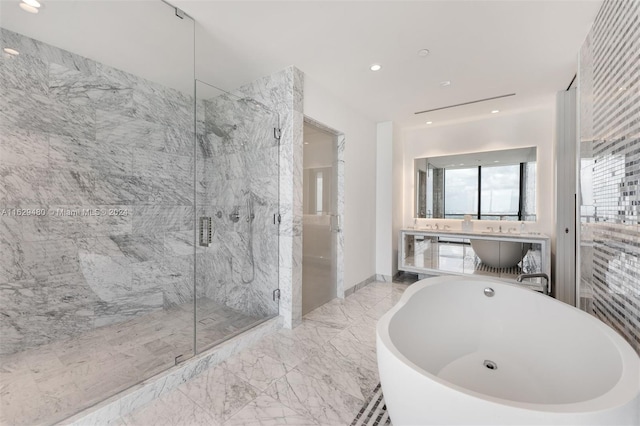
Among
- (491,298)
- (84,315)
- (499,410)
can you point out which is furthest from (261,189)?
(499,410)

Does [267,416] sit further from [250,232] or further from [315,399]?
[250,232]

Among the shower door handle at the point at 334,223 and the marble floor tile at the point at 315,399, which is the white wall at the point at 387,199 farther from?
the marble floor tile at the point at 315,399

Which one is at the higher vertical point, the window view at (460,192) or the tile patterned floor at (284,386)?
the window view at (460,192)

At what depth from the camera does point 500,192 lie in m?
4.23

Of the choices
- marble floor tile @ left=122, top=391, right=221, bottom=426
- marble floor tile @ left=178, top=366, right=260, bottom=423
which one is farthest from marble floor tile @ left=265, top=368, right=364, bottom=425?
marble floor tile @ left=122, top=391, right=221, bottom=426

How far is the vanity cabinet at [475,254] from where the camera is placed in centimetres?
357

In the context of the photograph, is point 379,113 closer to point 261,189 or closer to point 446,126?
point 446,126

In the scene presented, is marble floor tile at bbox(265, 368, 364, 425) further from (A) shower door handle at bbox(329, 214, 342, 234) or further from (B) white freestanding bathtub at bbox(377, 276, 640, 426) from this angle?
(A) shower door handle at bbox(329, 214, 342, 234)

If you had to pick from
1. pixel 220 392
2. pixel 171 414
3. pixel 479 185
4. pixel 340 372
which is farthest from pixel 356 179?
pixel 171 414

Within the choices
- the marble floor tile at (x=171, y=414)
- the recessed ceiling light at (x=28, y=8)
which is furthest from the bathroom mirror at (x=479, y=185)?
the recessed ceiling light at (x=28, y=8)

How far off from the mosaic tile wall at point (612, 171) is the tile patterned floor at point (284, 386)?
1.54 metres

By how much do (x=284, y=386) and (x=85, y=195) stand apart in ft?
8.01

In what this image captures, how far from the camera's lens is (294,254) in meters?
2.86

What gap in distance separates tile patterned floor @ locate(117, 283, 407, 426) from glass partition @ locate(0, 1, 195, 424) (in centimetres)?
37
